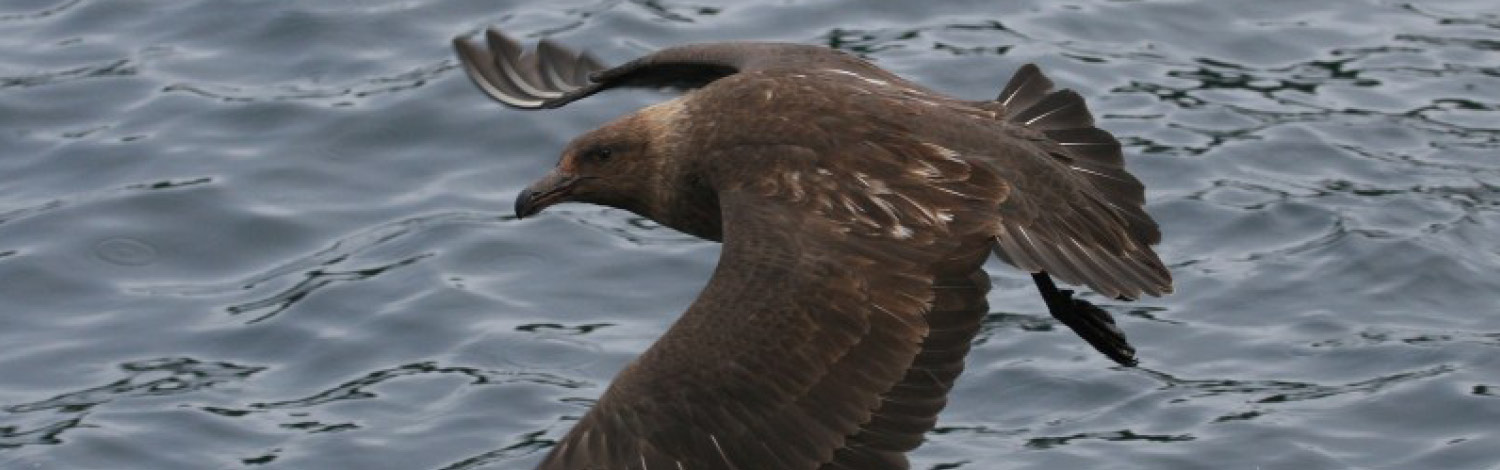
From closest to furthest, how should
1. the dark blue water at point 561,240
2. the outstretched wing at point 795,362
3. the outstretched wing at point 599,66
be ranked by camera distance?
1. the outstretched wing at point 795,362
2. the outstretched wing at point 599,66
3. the dark blue water at point 561,240

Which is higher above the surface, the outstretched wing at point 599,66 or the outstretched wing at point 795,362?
the outstretched wing at point 599,66

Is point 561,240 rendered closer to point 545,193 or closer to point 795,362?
point 545,193

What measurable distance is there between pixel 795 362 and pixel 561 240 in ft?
12.6

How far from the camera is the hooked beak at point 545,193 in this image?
8562 millimetres

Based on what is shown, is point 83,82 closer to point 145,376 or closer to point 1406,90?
point 145,376

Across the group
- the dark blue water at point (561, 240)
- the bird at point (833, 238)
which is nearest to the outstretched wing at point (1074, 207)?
the bird at point (833, 238)

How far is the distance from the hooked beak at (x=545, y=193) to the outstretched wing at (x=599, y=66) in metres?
0.66

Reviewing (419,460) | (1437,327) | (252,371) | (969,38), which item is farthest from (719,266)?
(969,38)

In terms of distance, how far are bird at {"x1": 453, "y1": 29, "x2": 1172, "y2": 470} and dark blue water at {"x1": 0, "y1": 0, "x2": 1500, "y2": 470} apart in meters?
1.32

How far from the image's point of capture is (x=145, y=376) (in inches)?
402

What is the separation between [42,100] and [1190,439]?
16.2 ft

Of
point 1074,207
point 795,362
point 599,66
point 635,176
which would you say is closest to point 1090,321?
point 1074,207

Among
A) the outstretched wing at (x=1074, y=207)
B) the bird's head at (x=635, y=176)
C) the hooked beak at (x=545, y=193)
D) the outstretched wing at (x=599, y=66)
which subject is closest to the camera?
the outstretched wing at (x=1074, y=207)

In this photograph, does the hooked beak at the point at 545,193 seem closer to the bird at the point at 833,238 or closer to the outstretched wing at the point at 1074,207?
the bird at the point at 833,238
